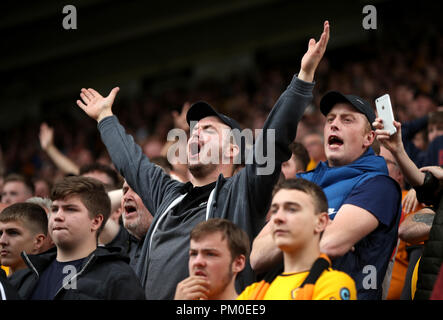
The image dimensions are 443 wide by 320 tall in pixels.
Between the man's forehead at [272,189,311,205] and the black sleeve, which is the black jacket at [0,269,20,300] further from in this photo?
the black sleeve

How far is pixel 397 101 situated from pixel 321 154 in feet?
5.92

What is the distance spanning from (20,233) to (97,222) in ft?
2.07

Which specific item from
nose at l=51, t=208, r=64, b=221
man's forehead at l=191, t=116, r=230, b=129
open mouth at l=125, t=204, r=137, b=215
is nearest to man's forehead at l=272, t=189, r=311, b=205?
man's forehead at l=191, t=116, r=230, b=129

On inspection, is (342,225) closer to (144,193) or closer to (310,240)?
(310,240)

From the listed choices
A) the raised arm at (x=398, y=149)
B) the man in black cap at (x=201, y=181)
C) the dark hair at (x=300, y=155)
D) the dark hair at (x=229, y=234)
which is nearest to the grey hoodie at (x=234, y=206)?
the man in black cap at (x=201, y=181)

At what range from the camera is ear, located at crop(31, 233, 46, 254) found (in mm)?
3869

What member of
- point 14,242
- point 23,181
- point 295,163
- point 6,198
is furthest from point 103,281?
point 23,181

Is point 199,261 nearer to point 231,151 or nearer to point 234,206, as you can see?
point 234,206

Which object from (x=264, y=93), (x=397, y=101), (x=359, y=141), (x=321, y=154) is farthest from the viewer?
(x=264, y=93)

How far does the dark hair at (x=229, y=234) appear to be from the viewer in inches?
113

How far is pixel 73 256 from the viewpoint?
3318 millimetres

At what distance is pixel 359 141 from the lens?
3639 millimetres

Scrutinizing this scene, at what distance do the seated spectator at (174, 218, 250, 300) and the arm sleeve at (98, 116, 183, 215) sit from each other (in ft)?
2.97
